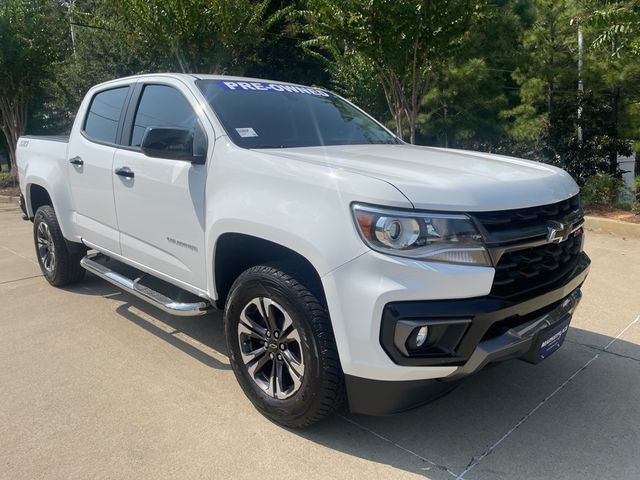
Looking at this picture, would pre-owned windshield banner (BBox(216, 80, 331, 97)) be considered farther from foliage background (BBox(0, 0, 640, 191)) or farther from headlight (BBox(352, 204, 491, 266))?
foliage background (BBox(0, 0, 640, 191))

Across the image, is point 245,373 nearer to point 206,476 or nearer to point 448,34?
point 206,476

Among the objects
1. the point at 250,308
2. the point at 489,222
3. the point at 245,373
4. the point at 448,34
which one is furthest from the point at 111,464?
the point at 448,34

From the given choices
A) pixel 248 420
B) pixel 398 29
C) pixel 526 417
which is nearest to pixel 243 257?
pixel 248 420

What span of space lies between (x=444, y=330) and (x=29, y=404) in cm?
245

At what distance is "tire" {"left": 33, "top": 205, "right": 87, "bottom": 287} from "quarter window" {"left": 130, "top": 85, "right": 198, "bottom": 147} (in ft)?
5.43

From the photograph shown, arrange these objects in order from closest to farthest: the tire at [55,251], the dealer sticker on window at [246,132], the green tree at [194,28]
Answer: the dealer sticker on window at [246,132], the tire at [55,251], the green tree at [194,28]

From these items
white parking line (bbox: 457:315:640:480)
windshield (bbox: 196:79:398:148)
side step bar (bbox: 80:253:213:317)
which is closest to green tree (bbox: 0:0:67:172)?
side step bar (bbox: 80:253:213:317)

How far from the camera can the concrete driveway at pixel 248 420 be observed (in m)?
2.53

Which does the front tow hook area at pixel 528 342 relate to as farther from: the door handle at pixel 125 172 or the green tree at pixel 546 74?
the green tree at pixel 546 74

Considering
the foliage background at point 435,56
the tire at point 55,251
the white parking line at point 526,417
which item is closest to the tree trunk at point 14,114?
the foliage background at point 435,56

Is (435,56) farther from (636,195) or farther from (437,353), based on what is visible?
(437,353)

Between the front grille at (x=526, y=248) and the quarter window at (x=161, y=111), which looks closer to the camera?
the front grille at (x=526, y=248)

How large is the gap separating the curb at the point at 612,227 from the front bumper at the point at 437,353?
5.40 meters

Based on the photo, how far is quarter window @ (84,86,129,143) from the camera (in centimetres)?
417
